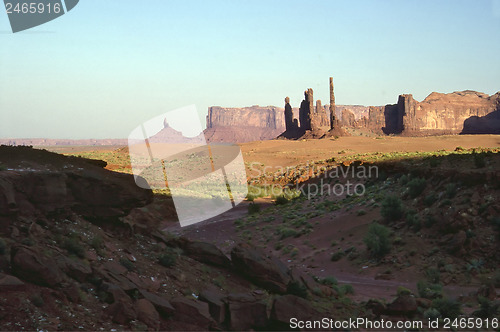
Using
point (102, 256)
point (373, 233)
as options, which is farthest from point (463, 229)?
point (102, 256)

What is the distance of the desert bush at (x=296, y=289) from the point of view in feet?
42.2

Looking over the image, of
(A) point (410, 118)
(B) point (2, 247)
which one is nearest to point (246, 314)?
(B) point (2, 247)

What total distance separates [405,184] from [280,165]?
41.4 m

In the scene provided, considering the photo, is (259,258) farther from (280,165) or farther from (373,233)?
(280,165)

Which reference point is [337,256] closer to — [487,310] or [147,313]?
[487,310]

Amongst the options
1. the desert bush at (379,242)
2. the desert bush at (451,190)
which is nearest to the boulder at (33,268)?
the desert bush at (379,242)

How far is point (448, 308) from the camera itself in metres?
12.4

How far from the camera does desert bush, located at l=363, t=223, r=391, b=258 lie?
21469mm

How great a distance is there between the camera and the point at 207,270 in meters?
13.8

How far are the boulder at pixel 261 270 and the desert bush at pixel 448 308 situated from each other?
4.16 m

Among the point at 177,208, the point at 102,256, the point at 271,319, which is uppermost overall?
the point at 102,256

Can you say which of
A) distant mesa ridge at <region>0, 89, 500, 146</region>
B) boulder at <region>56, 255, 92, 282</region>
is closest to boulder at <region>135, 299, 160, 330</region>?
boulder at <region>56, 255, 92, 282</region>

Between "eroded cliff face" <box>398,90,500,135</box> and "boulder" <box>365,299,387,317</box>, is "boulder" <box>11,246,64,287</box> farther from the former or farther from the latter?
"eroded cliff face" <box>398,90,500,135</box>

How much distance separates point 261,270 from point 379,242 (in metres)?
9.82
